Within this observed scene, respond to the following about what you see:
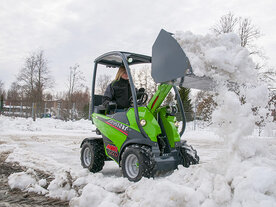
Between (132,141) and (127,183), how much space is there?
2.47 ft

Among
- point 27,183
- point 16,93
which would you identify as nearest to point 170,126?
point 27,183

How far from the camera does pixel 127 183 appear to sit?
3.78 metres

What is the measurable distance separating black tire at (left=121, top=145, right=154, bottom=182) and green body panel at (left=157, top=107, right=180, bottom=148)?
0.66m

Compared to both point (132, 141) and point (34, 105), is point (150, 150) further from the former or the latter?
point (34, 105)

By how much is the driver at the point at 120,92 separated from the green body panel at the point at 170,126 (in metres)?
0.77

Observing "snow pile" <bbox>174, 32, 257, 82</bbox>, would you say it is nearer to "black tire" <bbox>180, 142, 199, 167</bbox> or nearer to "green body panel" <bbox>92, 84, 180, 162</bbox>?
"green body panel" <bbox>92, 84, 180, 162</bbox>

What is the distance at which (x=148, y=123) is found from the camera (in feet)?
14.4

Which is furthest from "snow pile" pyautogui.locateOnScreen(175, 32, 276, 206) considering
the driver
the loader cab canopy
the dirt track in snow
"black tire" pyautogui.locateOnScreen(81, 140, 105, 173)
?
"black tire" pyautogui.locateOnScreen(81, 140, 105, 173)

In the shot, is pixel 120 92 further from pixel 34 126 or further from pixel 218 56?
pixel 34 126

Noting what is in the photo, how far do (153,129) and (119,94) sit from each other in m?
1.17

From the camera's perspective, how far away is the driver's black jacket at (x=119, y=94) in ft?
17.2

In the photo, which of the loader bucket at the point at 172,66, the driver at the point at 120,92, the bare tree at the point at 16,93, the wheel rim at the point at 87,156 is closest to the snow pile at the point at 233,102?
the loader bucket at the point at 172,66

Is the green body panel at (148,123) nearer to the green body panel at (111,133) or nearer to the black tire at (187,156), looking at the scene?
the green body panel at (111,133)

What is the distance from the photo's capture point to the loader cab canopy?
4898 millimetres
